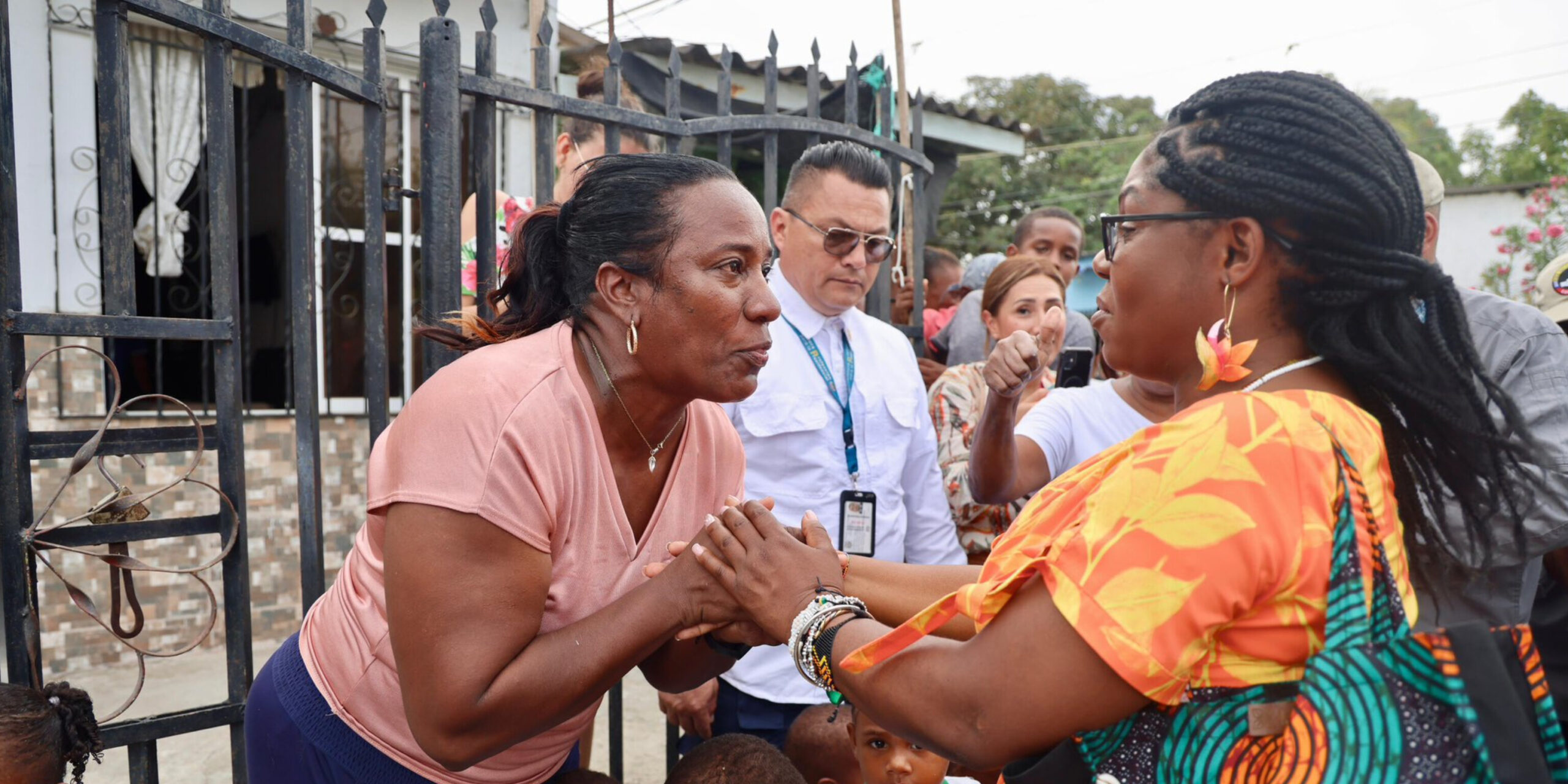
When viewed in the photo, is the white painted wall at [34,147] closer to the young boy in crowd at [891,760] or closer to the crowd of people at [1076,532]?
the crowd of people at [1076,532]

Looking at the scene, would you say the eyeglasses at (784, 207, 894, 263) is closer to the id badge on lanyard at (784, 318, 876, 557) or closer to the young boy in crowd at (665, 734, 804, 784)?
the id badge on lanyard at (784, 318, 876, 557)

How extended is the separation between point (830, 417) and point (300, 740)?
1953mm

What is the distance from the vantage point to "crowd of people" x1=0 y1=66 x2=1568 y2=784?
4.74 ft

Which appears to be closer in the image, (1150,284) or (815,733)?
(1150,284)

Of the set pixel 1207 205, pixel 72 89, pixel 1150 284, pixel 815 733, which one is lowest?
pixel 815 733

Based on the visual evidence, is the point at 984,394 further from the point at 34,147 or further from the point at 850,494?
the point at 34,147

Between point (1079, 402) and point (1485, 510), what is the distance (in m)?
2.02

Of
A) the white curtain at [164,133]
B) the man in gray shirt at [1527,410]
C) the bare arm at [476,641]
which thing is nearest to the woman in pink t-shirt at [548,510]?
the bare arm at [476,641]

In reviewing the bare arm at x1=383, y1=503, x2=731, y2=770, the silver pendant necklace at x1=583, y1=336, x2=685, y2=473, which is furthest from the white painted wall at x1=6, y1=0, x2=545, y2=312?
the bare arm at x1=383, y1=503, x2=731, y2=770

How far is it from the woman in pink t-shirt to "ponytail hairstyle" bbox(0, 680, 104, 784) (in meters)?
0.61

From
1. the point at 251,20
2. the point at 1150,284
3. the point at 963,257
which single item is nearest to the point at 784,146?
the point at 251,20

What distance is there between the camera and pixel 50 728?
260 cm

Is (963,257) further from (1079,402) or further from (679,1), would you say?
(1079,402)

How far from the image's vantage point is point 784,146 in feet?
29.9
